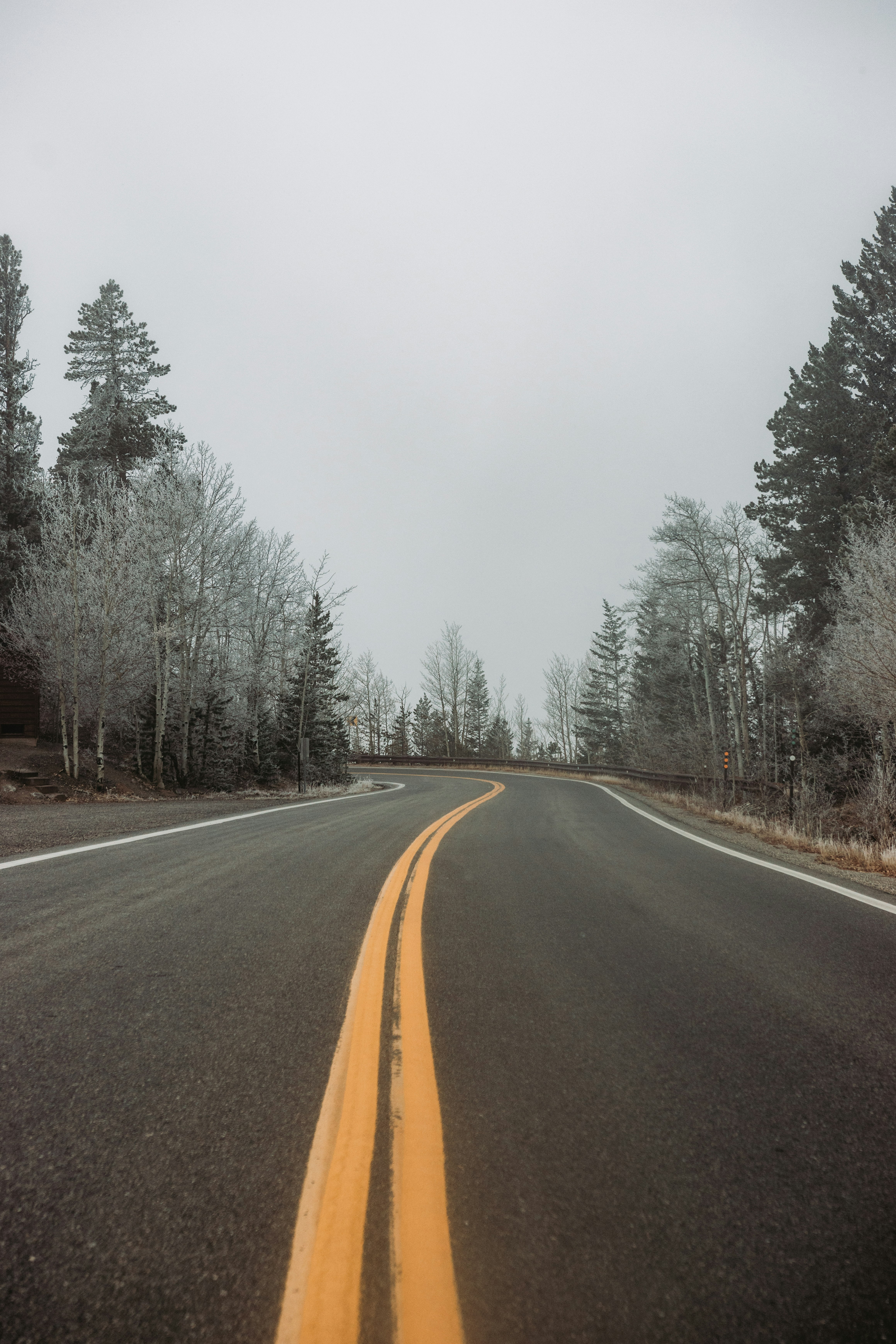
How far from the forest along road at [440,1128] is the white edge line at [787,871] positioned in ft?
3.00

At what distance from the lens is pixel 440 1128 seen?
6.41ft

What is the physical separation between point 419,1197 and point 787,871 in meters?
6.19

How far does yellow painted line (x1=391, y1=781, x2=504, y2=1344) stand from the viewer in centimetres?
130

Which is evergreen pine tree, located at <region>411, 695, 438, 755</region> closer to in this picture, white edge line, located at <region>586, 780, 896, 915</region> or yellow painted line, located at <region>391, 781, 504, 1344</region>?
white edge line, located at <region>586, 780, 896, 915</region>

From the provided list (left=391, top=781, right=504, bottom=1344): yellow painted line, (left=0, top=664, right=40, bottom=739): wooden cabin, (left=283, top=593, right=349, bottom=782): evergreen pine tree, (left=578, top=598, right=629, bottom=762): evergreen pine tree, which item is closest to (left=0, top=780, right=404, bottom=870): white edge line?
(left=391, top=781, right=504, bottom=1344): yellow painted line

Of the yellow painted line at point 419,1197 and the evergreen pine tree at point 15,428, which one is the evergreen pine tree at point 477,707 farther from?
the yellow painted line at point 419,1197

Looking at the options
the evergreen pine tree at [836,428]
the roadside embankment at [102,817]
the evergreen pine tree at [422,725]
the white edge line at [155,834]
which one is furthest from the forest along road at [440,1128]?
the evergreen pine tree at [422,725]

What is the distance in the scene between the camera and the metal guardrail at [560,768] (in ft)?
55.8

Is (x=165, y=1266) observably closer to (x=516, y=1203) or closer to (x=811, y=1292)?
(x=516, y=1203)

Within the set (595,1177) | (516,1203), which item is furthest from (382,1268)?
(595,1177)

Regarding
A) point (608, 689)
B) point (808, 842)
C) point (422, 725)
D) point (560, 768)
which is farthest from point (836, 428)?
point (422, 725)

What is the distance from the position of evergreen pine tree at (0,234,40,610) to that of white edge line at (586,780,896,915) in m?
23.3

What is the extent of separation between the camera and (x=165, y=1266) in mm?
1395

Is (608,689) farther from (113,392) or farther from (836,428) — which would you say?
(113,392)
